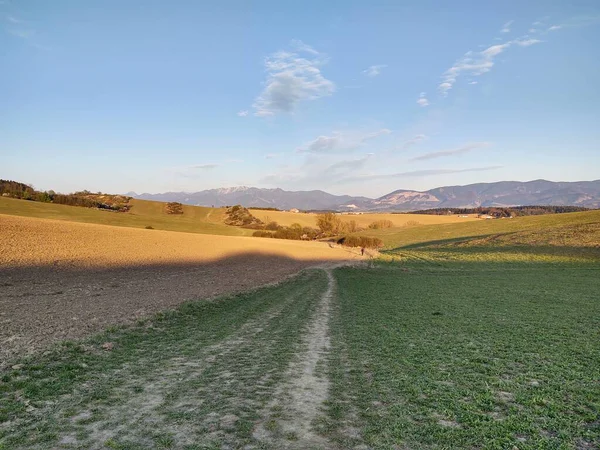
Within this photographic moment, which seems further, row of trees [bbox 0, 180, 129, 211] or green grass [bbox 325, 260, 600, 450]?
row of trees [bbox 0, 180, 129, 211]

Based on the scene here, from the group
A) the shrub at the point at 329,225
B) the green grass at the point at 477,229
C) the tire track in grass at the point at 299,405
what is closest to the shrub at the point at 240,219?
the shrub at the point at 329,225

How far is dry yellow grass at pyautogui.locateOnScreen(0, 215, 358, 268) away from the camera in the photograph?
1238 inches

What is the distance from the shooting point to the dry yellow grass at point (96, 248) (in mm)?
31438

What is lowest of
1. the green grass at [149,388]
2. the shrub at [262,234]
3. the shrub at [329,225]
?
the shrub at [262,234]

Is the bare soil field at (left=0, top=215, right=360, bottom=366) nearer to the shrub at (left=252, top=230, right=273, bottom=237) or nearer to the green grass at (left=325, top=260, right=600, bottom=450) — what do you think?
the green grass at (left=325, top=260, right=600, bottom=450)

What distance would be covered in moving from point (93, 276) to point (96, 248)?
13881 mm

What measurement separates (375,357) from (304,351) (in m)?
2.11

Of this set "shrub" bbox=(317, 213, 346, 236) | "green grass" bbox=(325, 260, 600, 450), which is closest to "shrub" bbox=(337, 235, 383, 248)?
"shrub" bbox=(317, 213, 346, 236)

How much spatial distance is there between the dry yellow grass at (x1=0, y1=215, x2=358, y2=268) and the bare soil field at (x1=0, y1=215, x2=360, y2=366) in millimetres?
81

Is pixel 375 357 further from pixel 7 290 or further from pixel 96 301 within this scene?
pixel 7 290

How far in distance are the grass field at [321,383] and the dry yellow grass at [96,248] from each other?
791 inches

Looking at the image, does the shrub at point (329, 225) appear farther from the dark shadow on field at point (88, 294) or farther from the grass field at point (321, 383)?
the grass field at point (321, 383)

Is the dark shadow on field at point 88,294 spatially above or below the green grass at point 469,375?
below

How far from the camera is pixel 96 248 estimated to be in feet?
130
